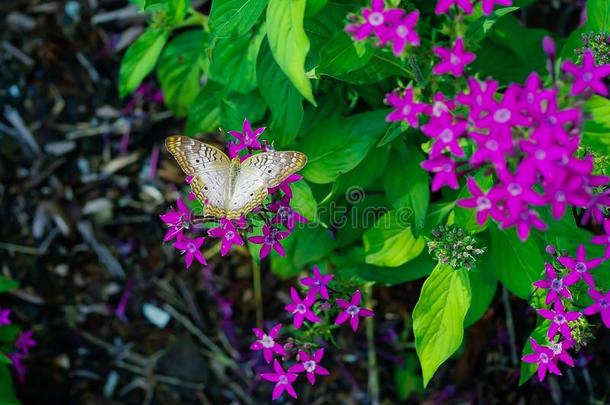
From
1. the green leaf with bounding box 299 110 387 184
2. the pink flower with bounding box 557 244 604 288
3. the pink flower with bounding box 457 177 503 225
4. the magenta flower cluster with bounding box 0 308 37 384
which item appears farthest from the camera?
the magenta flower cluster with bounding box 0 308 37 384

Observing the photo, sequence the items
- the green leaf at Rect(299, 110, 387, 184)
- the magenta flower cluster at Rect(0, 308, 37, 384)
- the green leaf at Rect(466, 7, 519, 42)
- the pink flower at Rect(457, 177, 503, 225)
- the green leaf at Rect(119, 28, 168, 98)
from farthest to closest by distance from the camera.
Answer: the magenta flower cluster at Rect(0, 308, 37, 384) → the green leaf at Rect(119, 28, 168, 98) → the green leaf at Rect(299, 110, 387, 184) → the green leaf at Rect(466, 7, 519, 42) → the pink flower at Rect(457, 177, 503, 225)

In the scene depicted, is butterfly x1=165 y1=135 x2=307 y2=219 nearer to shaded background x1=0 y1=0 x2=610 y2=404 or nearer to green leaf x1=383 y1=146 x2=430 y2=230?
green leaf x1=383 y1=146 x2=430 y2=230

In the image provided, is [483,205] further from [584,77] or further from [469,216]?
[469,216]

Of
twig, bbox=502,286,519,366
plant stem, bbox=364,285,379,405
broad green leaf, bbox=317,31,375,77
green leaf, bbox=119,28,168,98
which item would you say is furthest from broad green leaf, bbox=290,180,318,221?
twig, bbox=502,286,519,366

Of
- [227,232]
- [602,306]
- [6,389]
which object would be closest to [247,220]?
[227,232]

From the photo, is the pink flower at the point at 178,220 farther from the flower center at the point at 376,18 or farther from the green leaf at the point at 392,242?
the flower center at the point at 376,18

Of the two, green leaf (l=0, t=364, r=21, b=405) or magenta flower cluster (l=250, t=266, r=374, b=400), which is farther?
green leaf (l=0, t=364, r=21, b=405)

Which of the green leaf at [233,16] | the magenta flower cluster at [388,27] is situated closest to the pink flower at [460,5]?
the magenta flower cluster at [388,27]
